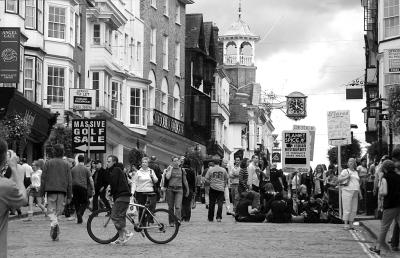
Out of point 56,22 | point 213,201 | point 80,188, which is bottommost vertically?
point 213,201

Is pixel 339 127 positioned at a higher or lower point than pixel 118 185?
higher

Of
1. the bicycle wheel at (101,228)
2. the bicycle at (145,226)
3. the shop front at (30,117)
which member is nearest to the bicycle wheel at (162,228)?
the bicycle at (145,226)

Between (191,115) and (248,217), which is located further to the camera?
(191,115)

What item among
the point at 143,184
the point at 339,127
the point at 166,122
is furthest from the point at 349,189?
the point at 166,122

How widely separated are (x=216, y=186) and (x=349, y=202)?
5034mm

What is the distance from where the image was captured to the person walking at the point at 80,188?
26.2m

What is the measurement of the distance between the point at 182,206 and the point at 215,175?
4.28 feet

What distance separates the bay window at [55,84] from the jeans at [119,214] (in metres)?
27.6

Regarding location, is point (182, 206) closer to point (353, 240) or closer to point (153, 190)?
point (153, 190)

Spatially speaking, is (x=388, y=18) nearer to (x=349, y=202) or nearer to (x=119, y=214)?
(x=349, y=202)

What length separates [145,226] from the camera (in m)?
18.5

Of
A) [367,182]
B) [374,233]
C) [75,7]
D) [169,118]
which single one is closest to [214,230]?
[374,233]

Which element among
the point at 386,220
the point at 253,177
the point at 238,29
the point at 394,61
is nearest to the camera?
the point at 386,220

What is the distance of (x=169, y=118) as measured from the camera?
68.2 meters
